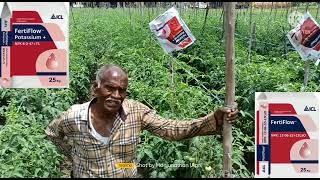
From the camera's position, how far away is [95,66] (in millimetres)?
8547

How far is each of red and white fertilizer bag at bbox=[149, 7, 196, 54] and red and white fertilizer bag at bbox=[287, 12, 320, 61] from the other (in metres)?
1.06

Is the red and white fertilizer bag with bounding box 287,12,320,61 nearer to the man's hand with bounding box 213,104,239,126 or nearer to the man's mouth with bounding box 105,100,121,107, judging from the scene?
the man's hand with bounding box 213,104,239,126

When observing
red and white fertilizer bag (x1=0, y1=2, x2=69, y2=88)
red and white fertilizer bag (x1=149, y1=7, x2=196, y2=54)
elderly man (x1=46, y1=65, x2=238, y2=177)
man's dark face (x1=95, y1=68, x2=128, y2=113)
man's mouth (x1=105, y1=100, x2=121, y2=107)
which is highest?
red and white fertilizer bag (x1=149, y1=7, x2=196, y2=54)

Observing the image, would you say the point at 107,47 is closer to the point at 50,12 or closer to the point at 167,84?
the point at 167,84

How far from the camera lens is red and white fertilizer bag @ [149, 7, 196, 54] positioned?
16.4ft

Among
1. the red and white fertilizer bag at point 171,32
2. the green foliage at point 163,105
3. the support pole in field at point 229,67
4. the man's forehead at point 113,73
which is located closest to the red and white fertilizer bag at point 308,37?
the green foliage at point 163,105

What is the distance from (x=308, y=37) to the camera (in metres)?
4.49

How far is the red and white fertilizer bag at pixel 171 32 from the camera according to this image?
16.4ft

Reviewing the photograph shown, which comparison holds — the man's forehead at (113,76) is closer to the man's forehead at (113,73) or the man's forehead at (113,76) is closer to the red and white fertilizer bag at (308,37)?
the man's forehead at (113,73)

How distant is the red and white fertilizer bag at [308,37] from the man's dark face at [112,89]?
253 cm

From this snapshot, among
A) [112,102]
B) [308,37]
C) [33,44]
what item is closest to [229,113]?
[112,102]

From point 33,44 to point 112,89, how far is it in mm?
1018

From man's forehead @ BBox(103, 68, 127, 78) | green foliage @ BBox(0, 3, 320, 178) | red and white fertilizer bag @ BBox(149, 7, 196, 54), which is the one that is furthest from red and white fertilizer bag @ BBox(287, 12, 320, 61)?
man's forehead @ BBox(103, 68, 127, 78)

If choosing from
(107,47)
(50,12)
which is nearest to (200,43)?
(107,47)
